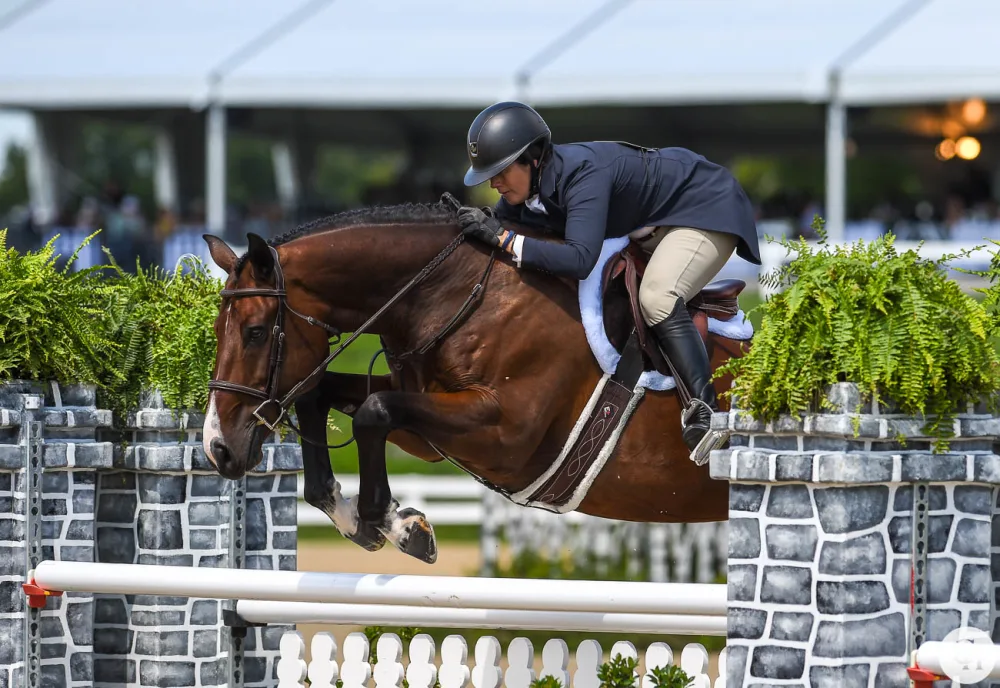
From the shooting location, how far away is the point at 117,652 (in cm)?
472

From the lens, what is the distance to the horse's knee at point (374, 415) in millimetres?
4191

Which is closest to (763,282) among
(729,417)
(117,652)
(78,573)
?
(729,417)

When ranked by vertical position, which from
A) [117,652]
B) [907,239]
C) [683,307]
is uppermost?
[907,239]

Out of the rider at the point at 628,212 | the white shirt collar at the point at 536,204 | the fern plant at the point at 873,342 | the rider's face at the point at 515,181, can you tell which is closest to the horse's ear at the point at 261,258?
the rider at the point at 628,212

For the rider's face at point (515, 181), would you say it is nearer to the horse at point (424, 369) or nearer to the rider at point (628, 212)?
the rider at point (628, 212)

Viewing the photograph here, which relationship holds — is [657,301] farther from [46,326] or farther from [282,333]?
[46,326]

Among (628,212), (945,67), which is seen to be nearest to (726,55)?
(945,67)

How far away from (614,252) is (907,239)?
12670 millimetres

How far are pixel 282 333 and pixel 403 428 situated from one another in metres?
0.48

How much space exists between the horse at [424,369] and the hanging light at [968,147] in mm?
13817

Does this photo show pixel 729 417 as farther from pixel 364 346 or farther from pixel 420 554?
pixel 364 346

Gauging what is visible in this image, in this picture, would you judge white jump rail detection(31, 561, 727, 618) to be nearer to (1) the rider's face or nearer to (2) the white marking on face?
(2) the white marking on face

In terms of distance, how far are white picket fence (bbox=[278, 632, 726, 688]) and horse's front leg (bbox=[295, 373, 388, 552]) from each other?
1.34 ft

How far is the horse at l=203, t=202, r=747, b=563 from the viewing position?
429cm
